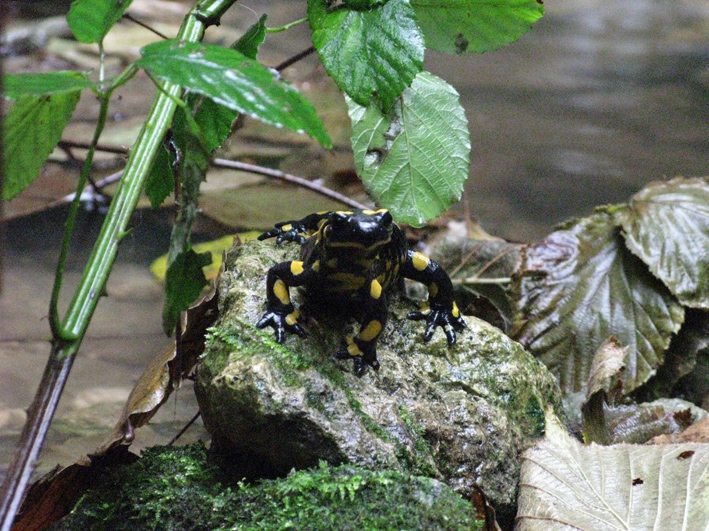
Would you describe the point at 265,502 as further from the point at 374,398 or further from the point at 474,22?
the point at 474,22

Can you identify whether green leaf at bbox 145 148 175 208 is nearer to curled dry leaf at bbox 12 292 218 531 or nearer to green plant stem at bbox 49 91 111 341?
curled dry leaf at bbox 12 292 218 531

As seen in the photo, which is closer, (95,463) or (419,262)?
(95,463)

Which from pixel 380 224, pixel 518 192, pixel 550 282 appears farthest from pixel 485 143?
pixel 380 224

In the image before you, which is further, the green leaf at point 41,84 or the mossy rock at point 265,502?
the mossy rock at point 265,502

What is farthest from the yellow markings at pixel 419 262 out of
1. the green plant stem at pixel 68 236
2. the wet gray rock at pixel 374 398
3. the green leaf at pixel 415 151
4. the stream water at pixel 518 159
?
the green plant stem at pixel 68 236

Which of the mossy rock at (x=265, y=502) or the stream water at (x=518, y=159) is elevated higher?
the mossy rock at (x=265, y=502)

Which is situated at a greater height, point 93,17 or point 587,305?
point 93,17

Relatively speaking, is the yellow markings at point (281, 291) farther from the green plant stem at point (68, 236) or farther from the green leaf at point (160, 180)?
the green plant stem at point (68, 236)

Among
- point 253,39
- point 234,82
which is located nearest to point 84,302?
point 234,82
